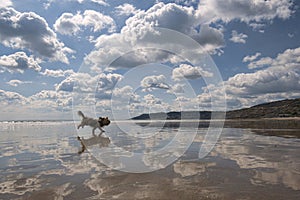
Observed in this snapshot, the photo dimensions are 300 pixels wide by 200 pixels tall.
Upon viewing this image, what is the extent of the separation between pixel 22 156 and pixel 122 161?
18.6 feet

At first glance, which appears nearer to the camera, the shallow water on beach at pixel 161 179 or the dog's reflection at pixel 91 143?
the shallow water on beach at pixel 161 179

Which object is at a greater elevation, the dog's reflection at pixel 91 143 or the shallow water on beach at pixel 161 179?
the dog's reflection at pixel 91 143

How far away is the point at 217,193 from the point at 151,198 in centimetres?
186

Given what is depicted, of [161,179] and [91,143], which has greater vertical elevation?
[91,143]

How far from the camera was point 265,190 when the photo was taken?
24.3ft

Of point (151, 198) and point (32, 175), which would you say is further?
point (32, 175)

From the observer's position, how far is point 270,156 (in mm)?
13000

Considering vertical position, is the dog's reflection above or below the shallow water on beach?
above

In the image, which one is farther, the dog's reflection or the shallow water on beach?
the dog's reflection

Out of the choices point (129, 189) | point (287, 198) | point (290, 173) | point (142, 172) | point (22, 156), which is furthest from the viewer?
point (22, 156)

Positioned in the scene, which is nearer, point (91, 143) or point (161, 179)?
point (161, 179)

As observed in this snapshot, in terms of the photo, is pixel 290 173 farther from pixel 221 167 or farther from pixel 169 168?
pixel 169 168

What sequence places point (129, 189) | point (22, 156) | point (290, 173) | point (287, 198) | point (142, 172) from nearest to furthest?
point (287, 198), point (129, 189), point (290, 173), point (142, 172), point (22, 156)

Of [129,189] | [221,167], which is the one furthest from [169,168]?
[129,189]
